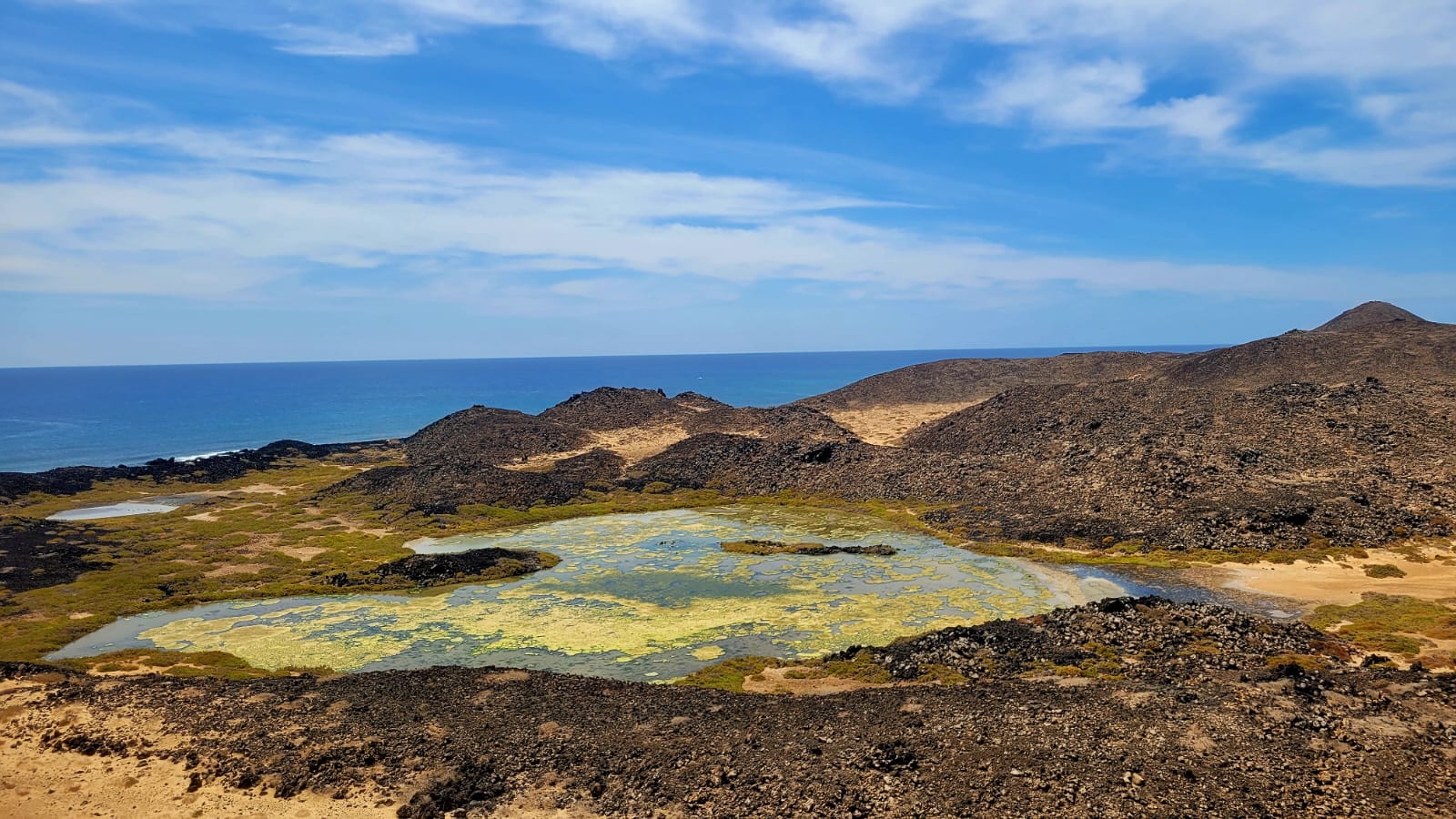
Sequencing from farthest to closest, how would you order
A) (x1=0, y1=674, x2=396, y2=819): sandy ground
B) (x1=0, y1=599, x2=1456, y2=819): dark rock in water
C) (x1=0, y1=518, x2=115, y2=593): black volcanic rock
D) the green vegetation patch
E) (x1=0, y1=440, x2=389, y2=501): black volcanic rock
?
(x1=0, y1=440, x2=389, y2=501): black volcanic rock < (x1=0, y1=518, x2=115, y2=593): black volcanic rock < the green vegetation patch < (x1=0, y1=674, x2=396, y2=819): sandy ground < (x1=0, y1=599, x2=1456, y2=819): dark rock in water

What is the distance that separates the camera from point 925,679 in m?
33.6

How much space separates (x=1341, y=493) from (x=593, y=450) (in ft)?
263

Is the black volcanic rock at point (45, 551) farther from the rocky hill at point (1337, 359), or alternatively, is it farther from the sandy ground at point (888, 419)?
the rocky hill at point (1337, 359)

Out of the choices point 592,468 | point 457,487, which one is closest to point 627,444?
point 592,468

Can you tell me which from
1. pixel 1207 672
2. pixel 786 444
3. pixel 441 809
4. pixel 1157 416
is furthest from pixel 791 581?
pixel 1157 416

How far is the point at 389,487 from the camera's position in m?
82.1

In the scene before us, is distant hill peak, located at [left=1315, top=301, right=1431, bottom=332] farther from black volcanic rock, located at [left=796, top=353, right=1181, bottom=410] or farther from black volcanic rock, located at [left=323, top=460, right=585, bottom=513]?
black volcanic rock, located at [left=323, top=460, right=585, bottom=513]

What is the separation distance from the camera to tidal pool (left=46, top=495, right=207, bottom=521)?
75.2 metres

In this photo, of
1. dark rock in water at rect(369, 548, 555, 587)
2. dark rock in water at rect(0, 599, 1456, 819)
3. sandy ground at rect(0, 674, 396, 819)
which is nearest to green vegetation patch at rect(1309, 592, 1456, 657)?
dark rock in water at rect(0, 599, 1456, 819)

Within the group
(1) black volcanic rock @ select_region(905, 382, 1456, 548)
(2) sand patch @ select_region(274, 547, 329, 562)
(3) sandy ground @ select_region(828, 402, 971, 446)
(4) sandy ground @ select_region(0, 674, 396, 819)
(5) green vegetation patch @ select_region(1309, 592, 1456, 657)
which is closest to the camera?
(4) sandy ground @ select_region(0, 674, 396, 819)

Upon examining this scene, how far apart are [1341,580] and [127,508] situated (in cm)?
10615

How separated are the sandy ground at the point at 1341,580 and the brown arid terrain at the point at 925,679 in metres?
0.24

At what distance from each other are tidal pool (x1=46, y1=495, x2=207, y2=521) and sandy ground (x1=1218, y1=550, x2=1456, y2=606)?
312 ft

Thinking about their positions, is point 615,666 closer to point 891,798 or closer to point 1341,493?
point 891,798
